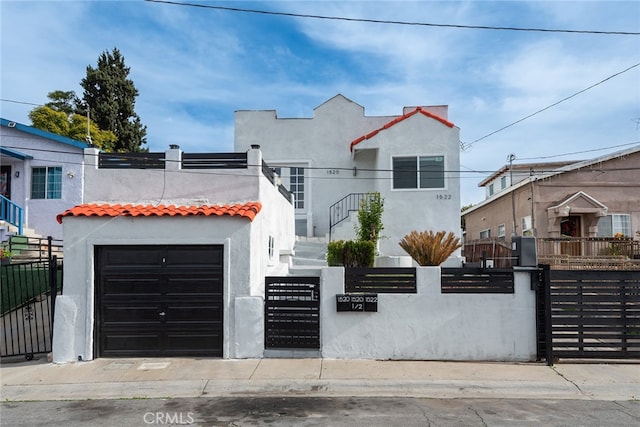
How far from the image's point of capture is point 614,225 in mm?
18016

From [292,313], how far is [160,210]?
128 inches

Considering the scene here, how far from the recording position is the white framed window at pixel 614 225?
17969 mm

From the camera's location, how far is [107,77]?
30.1 m

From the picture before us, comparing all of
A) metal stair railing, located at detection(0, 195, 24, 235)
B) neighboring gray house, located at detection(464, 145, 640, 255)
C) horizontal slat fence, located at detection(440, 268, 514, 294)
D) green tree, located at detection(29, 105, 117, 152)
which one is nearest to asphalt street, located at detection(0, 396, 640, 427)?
horizontal slat fence, located at detection(440, 268, 514, 294)

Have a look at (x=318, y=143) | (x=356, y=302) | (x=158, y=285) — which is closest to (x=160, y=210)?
(x=158, y=285)

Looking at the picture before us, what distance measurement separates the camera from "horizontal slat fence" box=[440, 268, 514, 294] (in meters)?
7.95

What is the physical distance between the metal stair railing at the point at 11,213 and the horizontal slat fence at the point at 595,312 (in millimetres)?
17292

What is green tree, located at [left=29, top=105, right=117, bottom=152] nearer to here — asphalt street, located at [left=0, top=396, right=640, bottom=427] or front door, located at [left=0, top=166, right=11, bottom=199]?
front door, located at [left=0, top=166, right=11, bottom=199]

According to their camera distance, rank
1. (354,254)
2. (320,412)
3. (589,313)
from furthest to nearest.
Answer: (354,254), (589,313), (320,412)

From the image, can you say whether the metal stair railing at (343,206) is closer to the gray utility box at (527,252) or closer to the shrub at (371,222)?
the shrub at (371,222)

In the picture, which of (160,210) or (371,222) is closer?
(160,210)

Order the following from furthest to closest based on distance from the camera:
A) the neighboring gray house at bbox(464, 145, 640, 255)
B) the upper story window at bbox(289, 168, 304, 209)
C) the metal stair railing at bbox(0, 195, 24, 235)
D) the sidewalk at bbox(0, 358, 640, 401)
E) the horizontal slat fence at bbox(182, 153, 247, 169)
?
the neighboring gray house at bbox(464, 145, 640, 255) → the upper story window at bbox(289, 168, 304, 209) → the metal stair railing at bbox(0, 195, 24, 235) → the horizontal slat fence at bbox(182, 153, 247, 169) → the sidewalk at bbox(0, 358, 640, 401)

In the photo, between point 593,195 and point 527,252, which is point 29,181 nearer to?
point 527,252

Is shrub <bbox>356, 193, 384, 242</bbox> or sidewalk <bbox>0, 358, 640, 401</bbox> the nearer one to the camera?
sidewalk <bbox>0, 358, 640, 401</bbox>
